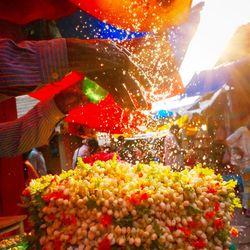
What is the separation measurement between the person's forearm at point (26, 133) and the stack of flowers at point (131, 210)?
315mm

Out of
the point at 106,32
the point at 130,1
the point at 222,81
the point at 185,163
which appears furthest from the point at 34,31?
the point at 185,163

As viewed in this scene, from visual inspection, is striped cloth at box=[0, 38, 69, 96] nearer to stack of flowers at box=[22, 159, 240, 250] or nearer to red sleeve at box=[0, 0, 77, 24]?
stack of flowers at box=[22, 159, 240, 250]

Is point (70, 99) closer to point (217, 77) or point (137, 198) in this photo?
point (137, 198)

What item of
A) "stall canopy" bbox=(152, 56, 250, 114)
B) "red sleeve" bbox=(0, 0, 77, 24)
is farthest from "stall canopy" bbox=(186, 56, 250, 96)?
"red sleeve" bbox=(0, 0, 77, 24)

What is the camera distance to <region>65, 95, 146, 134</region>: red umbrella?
342 cm

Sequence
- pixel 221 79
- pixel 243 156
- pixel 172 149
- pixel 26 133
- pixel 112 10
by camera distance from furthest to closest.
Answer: pixel 172 149 → pixel 221 79 → pixel 243 156 → pixel 112 10 → pixel 26 133

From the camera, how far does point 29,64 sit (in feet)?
4.33

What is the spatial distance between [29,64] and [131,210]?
0.80 m

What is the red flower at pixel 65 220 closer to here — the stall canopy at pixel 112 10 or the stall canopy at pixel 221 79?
the stall canopy at pixel 112 10

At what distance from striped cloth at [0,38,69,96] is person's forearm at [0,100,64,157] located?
83 centimetres

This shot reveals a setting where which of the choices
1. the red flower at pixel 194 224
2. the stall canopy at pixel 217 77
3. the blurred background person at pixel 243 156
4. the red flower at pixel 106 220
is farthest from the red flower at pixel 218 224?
the stall canopy at pixel 217 77

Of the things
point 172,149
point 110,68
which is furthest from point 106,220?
point 172,149

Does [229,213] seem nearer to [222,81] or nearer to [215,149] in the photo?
[222,81]

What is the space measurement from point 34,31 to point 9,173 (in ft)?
5.79
